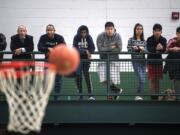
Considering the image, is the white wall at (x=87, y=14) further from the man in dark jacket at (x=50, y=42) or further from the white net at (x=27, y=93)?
the white net at (x=27, y=93)

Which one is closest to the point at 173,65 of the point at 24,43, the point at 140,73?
the point at 140,73

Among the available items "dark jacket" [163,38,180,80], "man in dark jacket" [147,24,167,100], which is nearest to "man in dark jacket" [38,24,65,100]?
"man in dark jacket" [147,24,167,100]

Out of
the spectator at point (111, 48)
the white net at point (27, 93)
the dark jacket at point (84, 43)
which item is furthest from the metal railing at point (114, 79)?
the white net at point (27, 93)

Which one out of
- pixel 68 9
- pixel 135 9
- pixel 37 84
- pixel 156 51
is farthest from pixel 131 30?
pixel 37 84

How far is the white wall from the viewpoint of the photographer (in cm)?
1548

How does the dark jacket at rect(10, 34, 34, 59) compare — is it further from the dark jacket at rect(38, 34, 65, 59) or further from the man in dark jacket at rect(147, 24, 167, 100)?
the man in dark jacket at rect(147, 24, 167, 100)

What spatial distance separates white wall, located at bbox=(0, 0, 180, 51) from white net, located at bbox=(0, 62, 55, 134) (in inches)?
241

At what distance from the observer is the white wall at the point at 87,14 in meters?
15.5

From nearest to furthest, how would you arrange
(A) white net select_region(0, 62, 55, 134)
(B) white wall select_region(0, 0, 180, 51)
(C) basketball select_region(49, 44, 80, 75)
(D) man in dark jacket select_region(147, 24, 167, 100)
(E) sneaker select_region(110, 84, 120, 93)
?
(C) basketball select_region(49, 44, 80, 75)
(A) white net select_region(0, 62, 55, 134)
(D) man in dark jacket select_region(147, 24, 167, 100)
(E) sneaker select_region(110, 84, 120, 93)
(B) white wall select_region(0, 0, 180, 51)

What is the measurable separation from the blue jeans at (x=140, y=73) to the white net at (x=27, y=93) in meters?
3.22

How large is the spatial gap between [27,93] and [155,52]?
12.9ft

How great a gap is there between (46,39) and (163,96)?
123 inches

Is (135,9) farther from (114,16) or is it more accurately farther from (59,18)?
(59,18)

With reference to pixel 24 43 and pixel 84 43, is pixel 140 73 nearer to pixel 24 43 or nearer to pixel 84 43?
pixel 84 43
